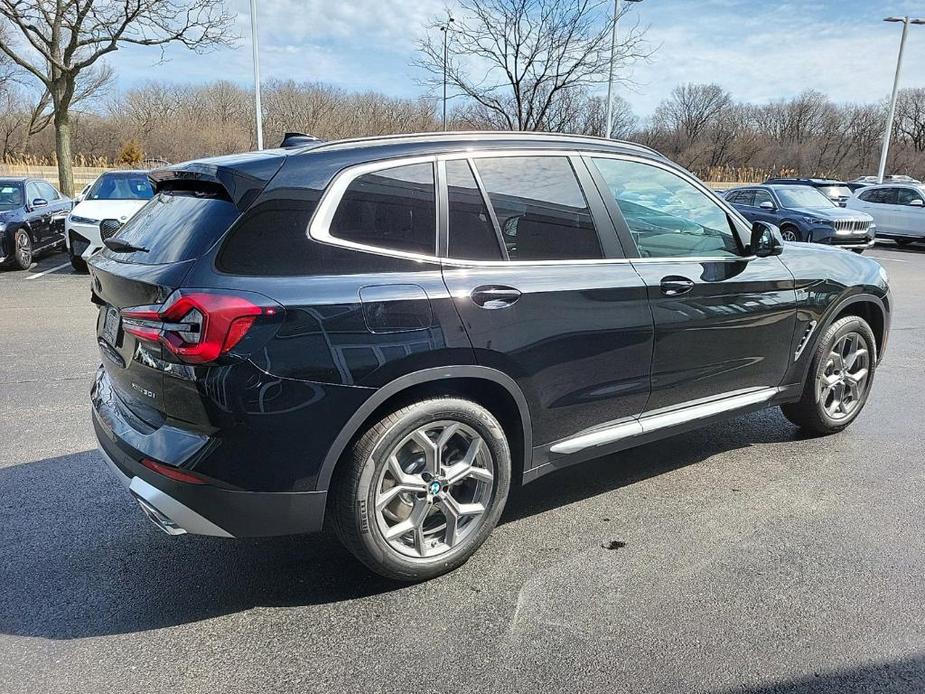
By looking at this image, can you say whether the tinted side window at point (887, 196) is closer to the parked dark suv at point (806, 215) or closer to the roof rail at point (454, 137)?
the parked dark suv at point (806, 215)

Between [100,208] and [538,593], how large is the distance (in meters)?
11.5

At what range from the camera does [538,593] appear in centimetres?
289

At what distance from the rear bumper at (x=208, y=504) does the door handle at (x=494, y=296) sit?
98cm

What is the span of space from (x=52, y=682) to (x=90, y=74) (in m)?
40.9

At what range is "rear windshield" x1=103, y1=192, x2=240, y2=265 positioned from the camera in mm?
2592

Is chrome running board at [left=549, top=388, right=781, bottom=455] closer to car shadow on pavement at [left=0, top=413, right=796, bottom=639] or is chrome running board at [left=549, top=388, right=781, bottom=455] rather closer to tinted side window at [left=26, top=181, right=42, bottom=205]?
car shadow on pavement at [left=0, top=413, right=796, bottom=639]

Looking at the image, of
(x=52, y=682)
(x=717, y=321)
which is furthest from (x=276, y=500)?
(x=717, y=321)

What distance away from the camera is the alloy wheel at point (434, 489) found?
2848 mm

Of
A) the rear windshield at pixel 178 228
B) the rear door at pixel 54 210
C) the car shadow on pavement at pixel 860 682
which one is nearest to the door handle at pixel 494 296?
the rear windshield at pixel 178 228

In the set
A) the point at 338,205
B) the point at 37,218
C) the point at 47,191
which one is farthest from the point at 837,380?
the point at 47,191

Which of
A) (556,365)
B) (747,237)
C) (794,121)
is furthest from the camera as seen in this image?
(794,121)

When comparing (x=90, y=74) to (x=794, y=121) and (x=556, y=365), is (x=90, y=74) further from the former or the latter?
(x=794, y=121)

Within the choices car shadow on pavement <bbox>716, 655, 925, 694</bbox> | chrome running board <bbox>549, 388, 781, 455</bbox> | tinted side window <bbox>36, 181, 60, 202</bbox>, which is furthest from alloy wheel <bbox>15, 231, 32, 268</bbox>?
car shadow on pavement <bbox>716, 655, 925, 694</bbox>

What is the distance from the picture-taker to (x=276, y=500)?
259 cm
